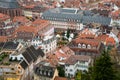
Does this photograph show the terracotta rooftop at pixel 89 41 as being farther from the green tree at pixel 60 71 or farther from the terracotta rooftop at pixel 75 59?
the green tree at pixel 60 71

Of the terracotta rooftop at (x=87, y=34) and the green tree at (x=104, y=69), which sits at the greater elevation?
the green tree at (x=104, y=69)

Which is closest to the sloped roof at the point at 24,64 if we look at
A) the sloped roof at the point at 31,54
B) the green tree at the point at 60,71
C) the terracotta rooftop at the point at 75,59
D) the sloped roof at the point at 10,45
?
the sloped roof at the point at 31,54

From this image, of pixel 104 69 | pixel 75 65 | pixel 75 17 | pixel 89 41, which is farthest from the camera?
pixel 75 17

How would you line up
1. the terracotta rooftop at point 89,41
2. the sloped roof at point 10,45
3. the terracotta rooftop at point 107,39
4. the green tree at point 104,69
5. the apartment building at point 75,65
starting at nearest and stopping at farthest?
the green tree at point 104,69 → the apartment building at point 75,65 → the sloped roof at point 10,45 → the terracotta rooftop at point 89,41 → the terracotta rooftop at point 107,39

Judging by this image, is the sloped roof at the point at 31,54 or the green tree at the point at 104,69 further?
the sloped roof at the point at 31,54

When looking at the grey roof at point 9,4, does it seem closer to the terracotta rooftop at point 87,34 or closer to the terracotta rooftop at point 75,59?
the terracotta rooftop at point 87,34

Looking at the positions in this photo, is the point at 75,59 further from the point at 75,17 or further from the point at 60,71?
the point at 75,17

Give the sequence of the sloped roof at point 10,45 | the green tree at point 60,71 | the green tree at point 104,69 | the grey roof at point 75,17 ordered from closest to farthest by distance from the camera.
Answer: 1. the green tree at point 104,69
2. the green tree at point 60,71
3. the sloped roof at point 10,45
4. the grey roof at point 75,17

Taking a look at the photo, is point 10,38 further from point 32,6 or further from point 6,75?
point 32,6

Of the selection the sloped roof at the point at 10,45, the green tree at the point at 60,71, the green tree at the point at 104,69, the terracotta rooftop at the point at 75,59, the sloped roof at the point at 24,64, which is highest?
the green tree at the point at 104,69

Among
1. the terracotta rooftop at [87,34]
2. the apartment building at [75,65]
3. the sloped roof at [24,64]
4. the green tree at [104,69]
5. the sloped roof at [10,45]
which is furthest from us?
the terracotta rooftop at [87,34]

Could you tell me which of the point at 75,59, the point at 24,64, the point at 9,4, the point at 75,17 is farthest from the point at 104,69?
the point at 9,4

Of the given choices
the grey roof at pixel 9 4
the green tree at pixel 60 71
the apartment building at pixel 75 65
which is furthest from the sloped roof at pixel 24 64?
the grey roof at pixel 9 4

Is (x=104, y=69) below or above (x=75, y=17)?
above
